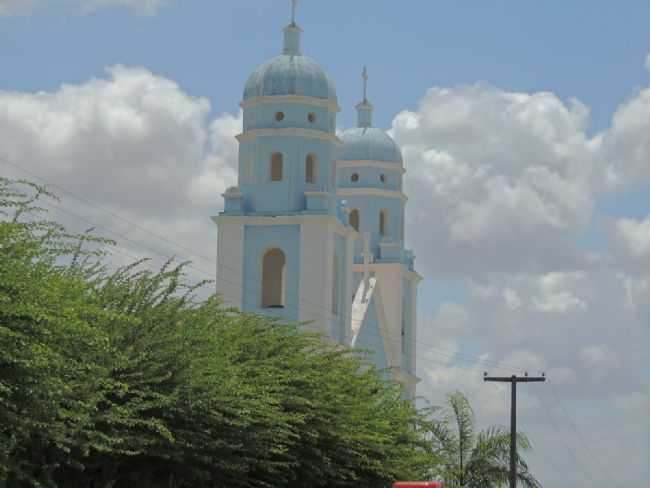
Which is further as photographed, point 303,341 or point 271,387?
point 303,341

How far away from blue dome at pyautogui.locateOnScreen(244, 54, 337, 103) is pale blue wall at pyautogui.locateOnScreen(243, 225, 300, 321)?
15.0ft

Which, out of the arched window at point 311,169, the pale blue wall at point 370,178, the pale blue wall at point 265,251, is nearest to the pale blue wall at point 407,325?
the pale blue wall at point 370,178

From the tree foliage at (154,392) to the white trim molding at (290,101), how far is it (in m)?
22.5

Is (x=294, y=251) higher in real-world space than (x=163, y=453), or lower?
higher

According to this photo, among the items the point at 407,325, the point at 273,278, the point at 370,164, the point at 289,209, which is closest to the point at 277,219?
the point at 289,209

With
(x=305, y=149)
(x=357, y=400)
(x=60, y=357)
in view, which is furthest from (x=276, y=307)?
(x=60, y=357)

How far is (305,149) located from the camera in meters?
56.1

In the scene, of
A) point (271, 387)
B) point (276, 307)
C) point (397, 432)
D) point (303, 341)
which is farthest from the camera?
point (276, 307)

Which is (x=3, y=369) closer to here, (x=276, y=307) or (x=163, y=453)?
(x=163, y=453)

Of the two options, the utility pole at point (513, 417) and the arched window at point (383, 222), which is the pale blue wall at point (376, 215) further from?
the utility pole at point (513, 417)

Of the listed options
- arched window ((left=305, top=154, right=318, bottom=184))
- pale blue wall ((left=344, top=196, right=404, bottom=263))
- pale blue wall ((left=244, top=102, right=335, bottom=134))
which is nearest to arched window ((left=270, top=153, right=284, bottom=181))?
arched window ((left=305, top=154, right=318, bottom=184))

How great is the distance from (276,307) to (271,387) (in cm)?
2809

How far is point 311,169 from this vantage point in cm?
5662

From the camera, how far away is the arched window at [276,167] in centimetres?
5622
